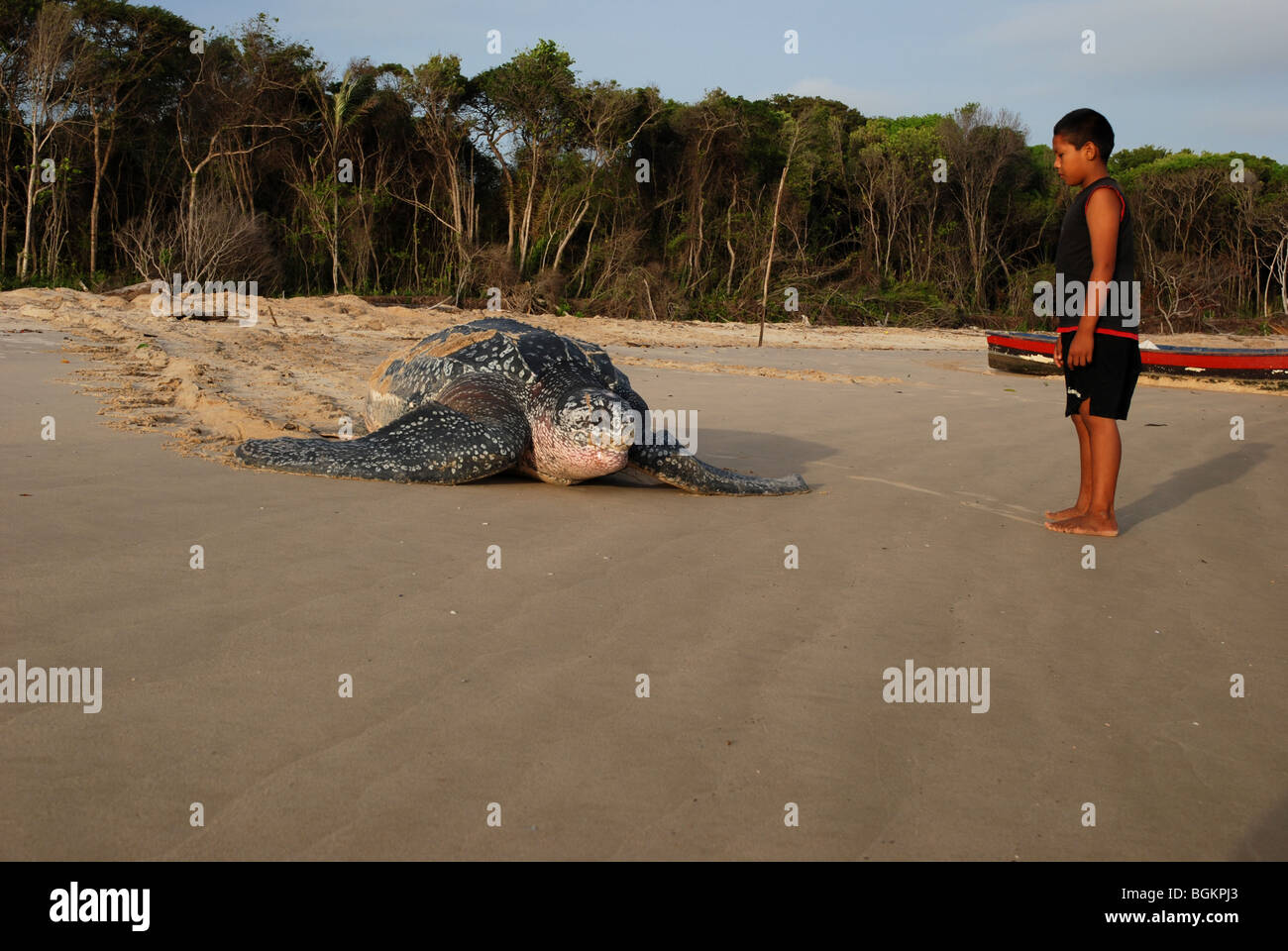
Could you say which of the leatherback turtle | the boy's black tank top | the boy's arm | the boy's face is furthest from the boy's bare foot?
the boy's face

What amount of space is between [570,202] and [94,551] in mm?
22642

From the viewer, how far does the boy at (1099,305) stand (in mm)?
4480

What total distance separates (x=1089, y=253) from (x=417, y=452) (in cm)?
352

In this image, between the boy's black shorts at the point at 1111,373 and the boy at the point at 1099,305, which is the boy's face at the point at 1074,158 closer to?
the boy at the point at 1099,305

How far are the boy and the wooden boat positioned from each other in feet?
29.7

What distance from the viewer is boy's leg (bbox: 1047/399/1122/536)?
457cm

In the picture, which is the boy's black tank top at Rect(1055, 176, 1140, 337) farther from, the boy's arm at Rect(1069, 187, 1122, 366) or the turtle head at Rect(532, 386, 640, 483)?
the turtle head at Rect(532, 386, 640, 483)

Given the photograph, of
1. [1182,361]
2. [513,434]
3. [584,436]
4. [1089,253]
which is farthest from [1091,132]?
[1182,361]

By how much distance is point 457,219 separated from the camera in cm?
2312

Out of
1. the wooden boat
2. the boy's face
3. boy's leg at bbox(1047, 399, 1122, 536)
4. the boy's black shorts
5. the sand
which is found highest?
the boy's face

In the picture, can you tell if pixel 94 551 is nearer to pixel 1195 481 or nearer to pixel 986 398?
pixel 1195 481

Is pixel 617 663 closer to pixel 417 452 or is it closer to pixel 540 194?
pixel 417 452

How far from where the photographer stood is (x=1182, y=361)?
1346cm

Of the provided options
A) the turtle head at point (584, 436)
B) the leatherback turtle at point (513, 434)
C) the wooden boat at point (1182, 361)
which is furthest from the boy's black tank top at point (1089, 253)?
the wooden boat at point (1182, 361)
